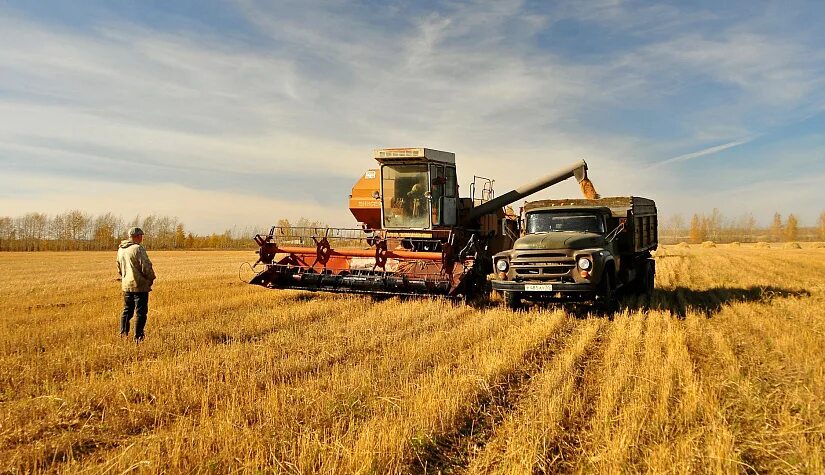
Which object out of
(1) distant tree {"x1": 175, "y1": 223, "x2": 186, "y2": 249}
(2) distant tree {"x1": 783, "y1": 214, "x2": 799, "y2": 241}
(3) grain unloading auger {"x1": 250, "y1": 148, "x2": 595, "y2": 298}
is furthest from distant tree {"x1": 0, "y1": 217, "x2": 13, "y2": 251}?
(2) distant tree {"x1": 783, "y1": 214, "x2": 799, "y2": 241}

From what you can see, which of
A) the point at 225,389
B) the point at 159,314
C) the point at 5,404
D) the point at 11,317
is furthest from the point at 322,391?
the point at 11,317

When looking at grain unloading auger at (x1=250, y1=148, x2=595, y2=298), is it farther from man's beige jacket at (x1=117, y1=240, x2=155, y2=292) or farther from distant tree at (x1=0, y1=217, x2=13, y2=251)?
distant tree at (x1=0, y1=217, x2=13, y2=251)

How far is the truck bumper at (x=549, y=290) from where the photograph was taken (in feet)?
30.7

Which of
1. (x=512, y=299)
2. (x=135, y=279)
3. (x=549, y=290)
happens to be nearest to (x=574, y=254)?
(x=549, y=290)

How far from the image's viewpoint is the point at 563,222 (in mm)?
11172

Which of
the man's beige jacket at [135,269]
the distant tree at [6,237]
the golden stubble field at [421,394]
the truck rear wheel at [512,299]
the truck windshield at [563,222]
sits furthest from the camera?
the distant tree at [6,237]

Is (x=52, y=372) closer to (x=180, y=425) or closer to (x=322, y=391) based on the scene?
(x=180, y=425)

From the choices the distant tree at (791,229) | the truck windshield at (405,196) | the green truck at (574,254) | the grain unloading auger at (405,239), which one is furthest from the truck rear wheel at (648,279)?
the distant tree at (791,229)

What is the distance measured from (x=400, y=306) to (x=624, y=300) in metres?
5.09

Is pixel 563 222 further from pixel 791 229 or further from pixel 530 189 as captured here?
pixel 791 229

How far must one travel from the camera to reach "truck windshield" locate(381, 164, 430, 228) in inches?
540

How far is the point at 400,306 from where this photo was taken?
10.9 m

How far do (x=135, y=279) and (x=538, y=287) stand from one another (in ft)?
21.1

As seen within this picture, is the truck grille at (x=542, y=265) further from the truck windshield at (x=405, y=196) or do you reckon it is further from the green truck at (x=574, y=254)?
the truck windshield at (x=405, y=196)
